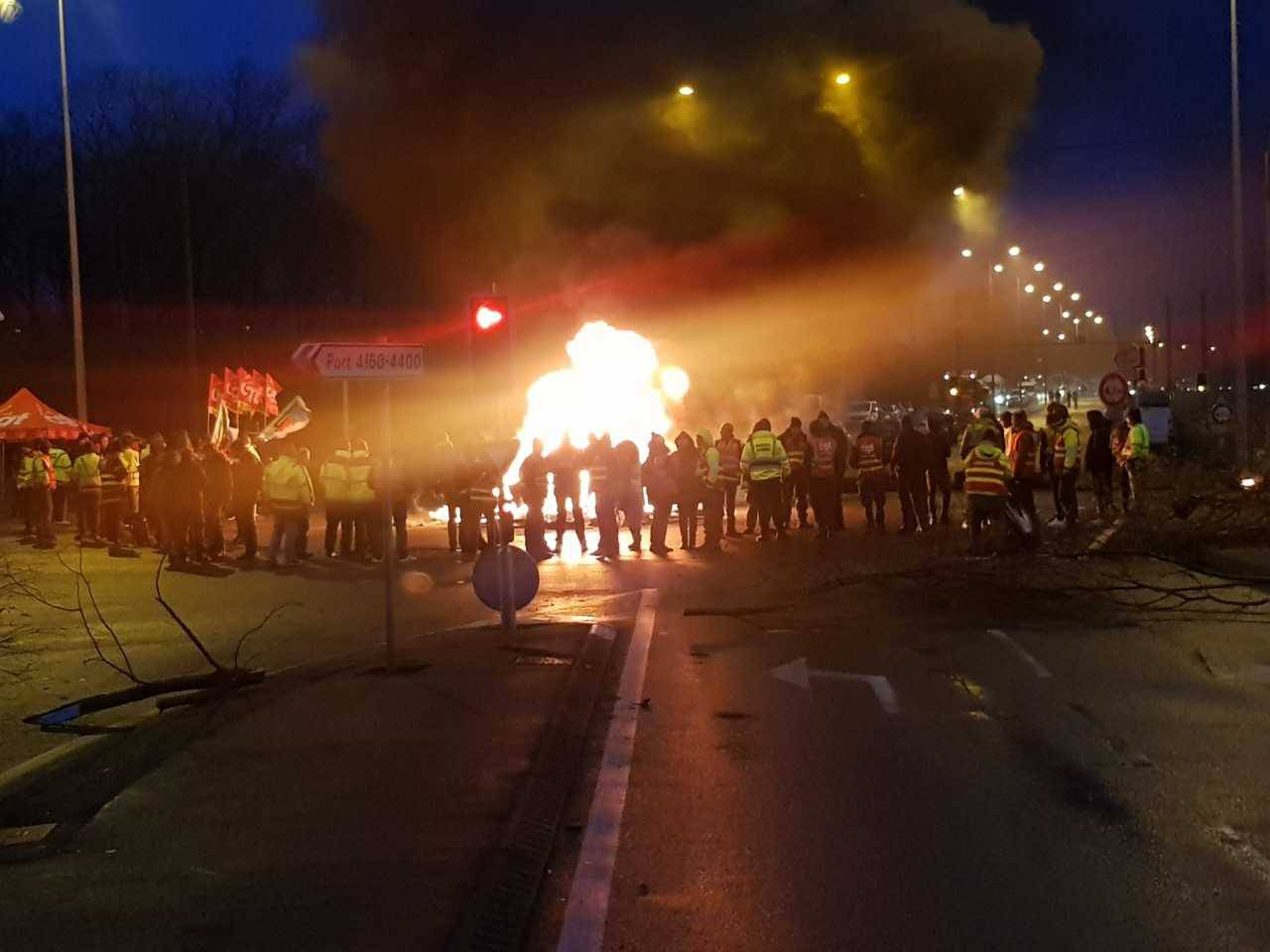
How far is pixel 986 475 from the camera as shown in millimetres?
13539

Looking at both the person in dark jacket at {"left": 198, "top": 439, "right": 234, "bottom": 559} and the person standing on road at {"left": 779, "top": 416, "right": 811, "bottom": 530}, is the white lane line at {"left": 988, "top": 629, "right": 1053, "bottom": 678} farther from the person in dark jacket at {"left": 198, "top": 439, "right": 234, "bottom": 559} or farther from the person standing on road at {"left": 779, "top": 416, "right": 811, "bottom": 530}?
the person in dark jacket at {"left": 198, "top": 439, "right": 234, "bottom": 559}

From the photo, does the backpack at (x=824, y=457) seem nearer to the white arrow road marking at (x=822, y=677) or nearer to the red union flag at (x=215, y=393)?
the white arrow road marking at (x=822, y=677)

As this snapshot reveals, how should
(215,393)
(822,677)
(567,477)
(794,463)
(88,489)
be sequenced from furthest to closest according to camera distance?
(215,393) < (88,489) < (794,463) < (567,477) < (822,677)

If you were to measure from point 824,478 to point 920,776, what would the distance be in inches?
434

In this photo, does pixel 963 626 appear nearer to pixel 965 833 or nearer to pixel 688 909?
pixel 965 833

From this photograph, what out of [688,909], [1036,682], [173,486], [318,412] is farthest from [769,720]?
[318,412]

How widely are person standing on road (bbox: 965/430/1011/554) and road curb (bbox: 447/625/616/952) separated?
705 cm

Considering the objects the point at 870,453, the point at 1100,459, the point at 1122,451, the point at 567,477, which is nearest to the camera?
the point at 567,477

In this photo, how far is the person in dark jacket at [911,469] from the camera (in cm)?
1675

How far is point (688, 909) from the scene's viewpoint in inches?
171

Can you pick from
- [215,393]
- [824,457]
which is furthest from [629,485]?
[215,393]

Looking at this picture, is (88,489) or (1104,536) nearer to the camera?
(1104,536)

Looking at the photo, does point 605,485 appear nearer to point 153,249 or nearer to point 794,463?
point 794,463

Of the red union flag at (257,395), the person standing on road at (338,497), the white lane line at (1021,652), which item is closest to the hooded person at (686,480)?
the person standing on road at (338,497)
